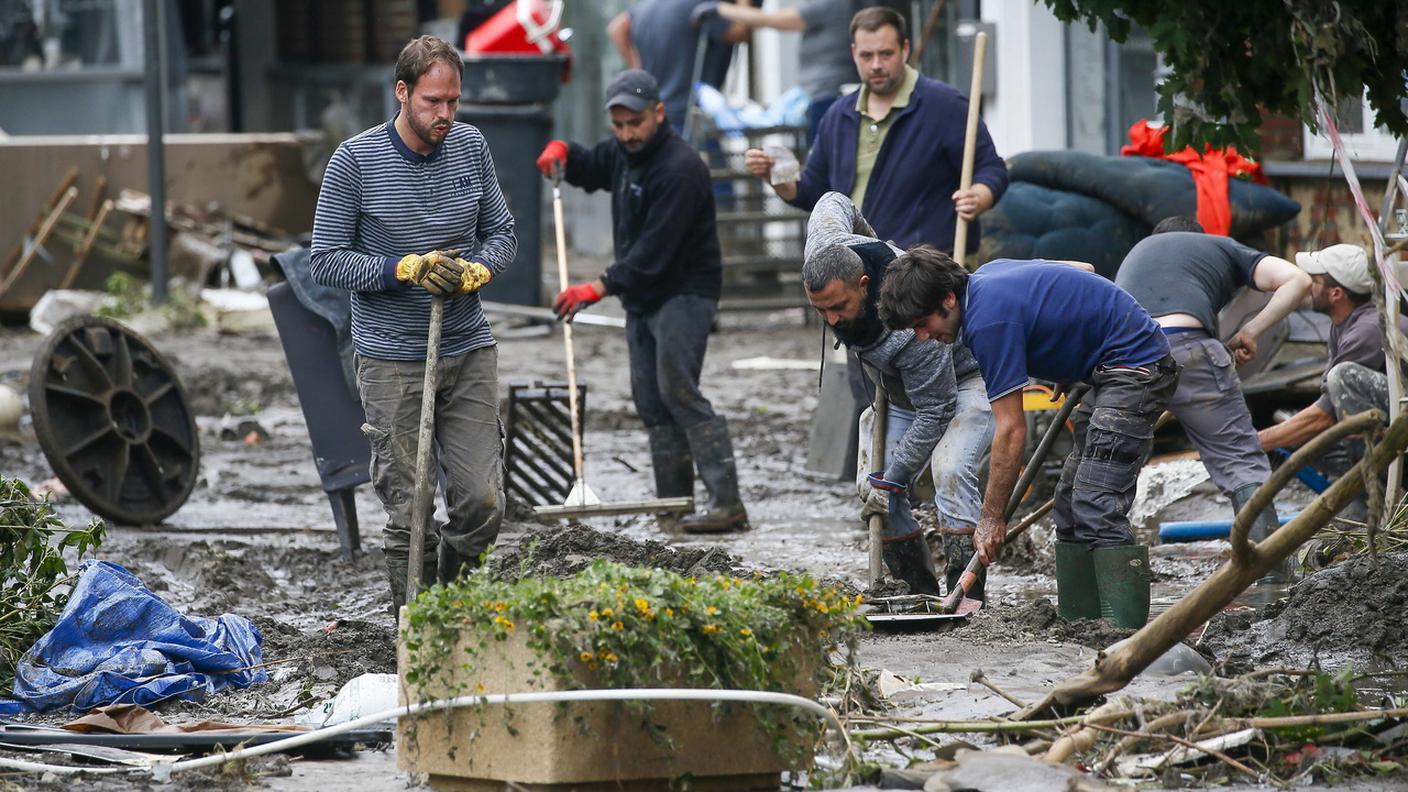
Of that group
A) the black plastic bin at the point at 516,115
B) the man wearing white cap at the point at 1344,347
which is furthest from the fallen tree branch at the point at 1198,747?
the black plastic bin at the point at 516,115

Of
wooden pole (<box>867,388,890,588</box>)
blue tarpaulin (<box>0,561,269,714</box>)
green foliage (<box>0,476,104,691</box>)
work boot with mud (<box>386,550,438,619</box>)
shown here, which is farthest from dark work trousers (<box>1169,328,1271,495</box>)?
green foliage (<box>0,476,104,691</box>)

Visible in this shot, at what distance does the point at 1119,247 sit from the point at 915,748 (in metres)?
5.48

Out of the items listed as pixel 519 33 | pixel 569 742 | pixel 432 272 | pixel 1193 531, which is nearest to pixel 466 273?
pixel 432 272

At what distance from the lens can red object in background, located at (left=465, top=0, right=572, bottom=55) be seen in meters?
14.5

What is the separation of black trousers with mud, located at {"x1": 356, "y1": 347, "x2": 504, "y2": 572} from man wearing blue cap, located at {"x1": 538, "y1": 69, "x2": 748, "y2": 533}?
2160mm

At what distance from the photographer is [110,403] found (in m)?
8.64

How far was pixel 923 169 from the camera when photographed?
26.1 ft

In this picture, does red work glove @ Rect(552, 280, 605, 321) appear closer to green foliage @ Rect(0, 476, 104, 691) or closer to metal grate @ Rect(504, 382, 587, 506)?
metal grate @ Rect(504, 382, 587, 506)

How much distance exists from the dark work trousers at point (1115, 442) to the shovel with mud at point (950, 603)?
0.11 m

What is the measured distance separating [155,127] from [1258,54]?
1188 cm

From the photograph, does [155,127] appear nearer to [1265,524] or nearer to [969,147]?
[969,147]

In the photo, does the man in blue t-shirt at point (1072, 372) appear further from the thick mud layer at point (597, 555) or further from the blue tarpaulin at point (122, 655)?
the blue tarpaulin at point (122, 655)

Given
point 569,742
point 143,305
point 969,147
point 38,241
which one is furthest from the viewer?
point 38,241

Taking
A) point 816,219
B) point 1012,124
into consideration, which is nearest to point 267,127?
point 1012,124
